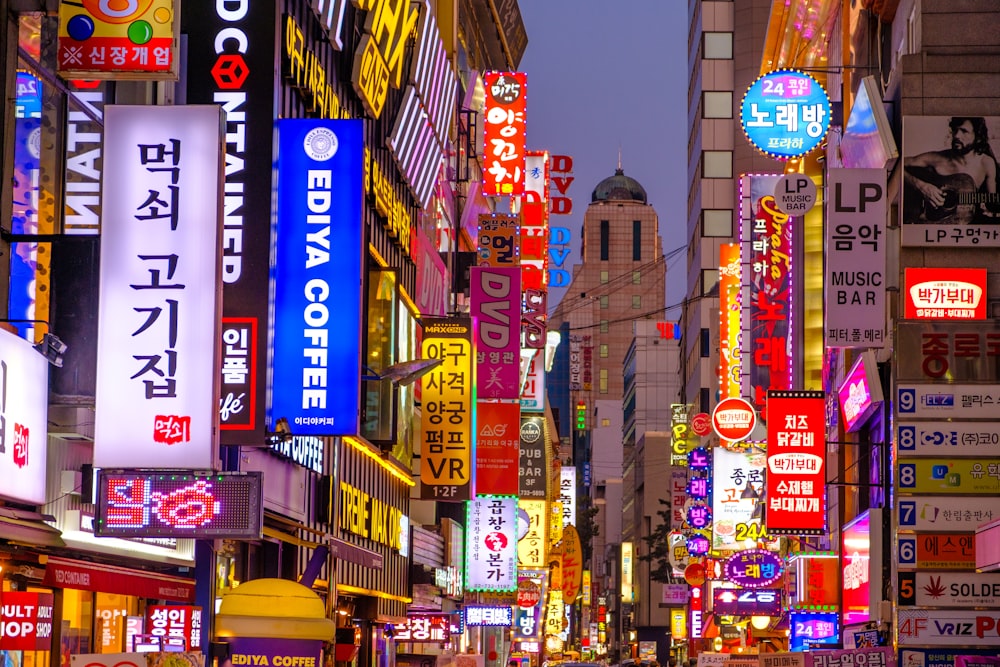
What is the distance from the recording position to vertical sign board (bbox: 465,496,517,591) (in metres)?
50.3

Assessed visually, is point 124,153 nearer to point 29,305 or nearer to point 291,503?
point 29,305

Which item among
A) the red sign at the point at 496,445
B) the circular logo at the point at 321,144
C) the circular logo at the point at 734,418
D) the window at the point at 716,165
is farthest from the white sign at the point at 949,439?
the window at the point at 716,165

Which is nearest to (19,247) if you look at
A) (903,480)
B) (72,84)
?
(72,84)

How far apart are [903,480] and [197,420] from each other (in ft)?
54.4

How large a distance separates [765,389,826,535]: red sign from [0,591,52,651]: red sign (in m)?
23.3

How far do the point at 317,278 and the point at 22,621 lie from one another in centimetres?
936

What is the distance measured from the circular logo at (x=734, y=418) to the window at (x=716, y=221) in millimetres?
43427

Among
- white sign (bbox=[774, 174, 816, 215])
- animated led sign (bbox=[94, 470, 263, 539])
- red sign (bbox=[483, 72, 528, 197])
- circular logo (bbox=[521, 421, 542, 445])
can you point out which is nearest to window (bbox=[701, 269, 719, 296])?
circular logo (bbox=[521, 421, 542, 445])

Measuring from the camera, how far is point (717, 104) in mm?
96438

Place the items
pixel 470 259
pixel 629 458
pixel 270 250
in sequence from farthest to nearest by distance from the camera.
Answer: pixel 629 458, pixel 470 259, pixel 270 250

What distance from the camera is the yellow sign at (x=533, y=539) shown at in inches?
2744

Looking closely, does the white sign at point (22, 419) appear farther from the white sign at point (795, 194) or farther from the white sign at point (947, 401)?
the white sign at point (795, 194)

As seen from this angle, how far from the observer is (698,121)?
99438mm

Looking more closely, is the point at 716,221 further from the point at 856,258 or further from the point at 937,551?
the point at 937,551
